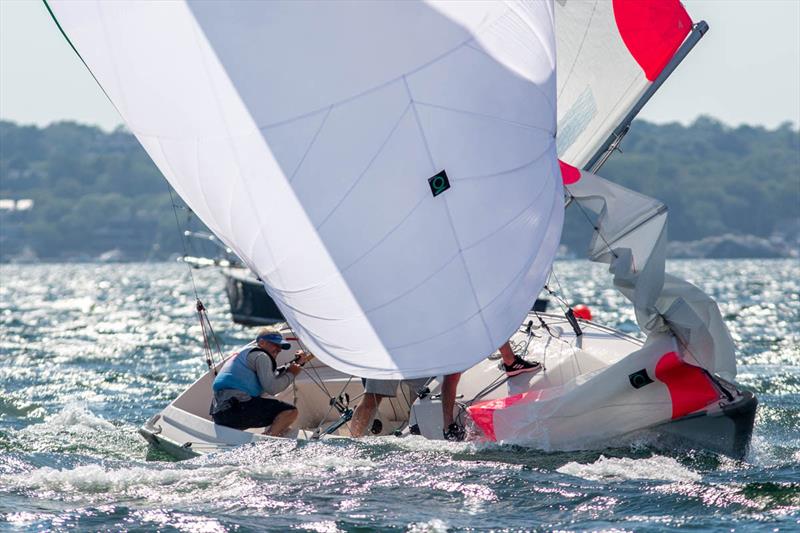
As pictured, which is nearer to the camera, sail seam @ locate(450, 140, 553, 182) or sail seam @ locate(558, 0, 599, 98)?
sail seam @ locate(450, 140, 553, 182)

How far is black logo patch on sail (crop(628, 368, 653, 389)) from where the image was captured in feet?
25.5

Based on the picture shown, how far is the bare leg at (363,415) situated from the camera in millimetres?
8594

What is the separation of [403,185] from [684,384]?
6.79ft

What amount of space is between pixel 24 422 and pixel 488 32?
547 cm

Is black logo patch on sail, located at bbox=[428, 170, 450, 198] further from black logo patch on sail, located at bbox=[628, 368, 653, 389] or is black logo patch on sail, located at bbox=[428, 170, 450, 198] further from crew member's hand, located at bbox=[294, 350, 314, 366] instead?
crew member's hand, located at bbox=[294, 350, 314, 366]

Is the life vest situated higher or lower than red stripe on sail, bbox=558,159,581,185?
lower

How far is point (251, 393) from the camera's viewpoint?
8.69m

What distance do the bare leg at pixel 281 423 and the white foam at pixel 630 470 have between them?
2.00m

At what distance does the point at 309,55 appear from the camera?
23.2 feet

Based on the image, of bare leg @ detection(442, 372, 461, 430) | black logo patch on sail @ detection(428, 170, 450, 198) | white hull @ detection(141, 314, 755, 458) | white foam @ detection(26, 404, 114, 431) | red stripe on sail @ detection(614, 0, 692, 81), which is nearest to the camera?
black logo patch on sail @ detection(428, 170, 450, 198)

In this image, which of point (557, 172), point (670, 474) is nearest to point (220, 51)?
point (557, 172)

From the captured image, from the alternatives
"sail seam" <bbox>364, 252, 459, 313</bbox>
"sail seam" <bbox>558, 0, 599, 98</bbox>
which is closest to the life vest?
"sail seam" <bbox>364, 252, 459, 313</bbox>

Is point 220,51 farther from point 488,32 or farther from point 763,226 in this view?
point 763,226

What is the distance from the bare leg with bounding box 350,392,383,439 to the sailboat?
959mm
